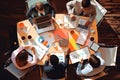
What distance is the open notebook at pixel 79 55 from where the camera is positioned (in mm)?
4348

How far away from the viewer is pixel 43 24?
4523 millimetres

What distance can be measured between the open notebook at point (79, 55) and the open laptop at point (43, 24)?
0.56 metres

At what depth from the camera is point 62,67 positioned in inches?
167

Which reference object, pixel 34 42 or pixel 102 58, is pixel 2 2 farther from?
pixel 102 58

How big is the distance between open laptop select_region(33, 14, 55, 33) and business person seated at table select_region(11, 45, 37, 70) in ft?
1.13

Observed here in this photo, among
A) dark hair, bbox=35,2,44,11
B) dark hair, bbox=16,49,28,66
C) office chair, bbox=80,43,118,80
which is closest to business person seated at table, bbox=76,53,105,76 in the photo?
office chair, bbox=80,43,118,80

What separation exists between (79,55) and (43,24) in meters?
0.78

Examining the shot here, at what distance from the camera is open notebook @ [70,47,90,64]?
4.35 m

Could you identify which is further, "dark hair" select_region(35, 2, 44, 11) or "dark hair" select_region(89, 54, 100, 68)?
"dark hair" select_region(35, 2, 44, 11)

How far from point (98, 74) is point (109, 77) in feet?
2.16

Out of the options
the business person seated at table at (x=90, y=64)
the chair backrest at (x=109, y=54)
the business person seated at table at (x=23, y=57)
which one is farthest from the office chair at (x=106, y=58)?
the business person seated at table at (x=23, y=57)

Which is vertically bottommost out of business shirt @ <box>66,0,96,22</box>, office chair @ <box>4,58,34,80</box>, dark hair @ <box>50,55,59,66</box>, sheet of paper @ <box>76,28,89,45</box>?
office chair @ <box>4,58,34,80</box>

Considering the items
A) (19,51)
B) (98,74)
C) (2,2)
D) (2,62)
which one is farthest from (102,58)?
(2,2)

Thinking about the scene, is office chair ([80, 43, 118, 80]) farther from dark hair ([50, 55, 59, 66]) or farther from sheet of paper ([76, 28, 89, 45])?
dark hair ([50, 55, 59, 66])
